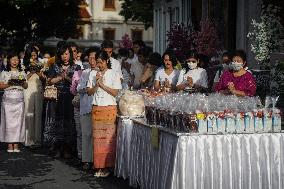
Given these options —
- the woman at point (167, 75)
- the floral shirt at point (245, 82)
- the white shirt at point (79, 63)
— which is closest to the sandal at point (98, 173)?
the woman at point (167, 75)

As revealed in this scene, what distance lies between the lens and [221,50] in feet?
54.9

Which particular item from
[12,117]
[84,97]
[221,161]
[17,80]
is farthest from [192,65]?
[12,117]

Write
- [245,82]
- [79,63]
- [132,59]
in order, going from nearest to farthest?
[245,82] < [79,63] < [132,59]

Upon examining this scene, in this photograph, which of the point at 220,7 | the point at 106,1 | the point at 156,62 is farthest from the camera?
the point at 106,1

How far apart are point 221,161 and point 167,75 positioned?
3761 mm

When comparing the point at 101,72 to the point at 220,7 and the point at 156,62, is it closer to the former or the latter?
the point at 156,62

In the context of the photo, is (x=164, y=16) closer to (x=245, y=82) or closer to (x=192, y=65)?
(x=192, y=65)

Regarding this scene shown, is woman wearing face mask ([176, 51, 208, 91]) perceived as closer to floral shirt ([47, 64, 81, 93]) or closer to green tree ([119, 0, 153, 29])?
floral shirt ([47, 64, 81, 93])

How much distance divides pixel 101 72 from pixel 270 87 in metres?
3.55

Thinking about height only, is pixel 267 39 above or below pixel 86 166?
above

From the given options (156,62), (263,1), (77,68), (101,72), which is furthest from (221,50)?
(101,72)

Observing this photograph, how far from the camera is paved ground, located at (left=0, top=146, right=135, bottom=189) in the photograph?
980 centimetres

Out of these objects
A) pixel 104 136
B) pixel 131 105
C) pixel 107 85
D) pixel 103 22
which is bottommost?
pixel 104 136

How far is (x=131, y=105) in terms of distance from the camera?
9.95 meters
